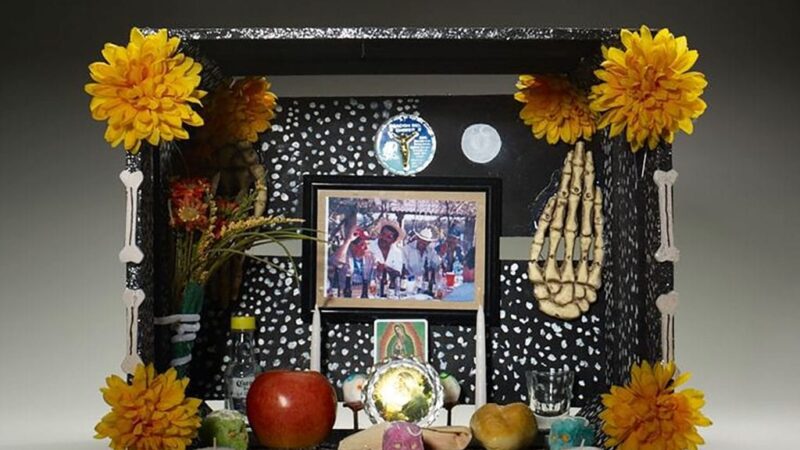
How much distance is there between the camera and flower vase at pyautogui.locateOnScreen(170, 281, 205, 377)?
104 inches

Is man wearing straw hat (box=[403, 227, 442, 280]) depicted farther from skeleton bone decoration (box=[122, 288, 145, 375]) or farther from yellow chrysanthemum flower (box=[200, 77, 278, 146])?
skeleton bone decoration (box=[122, 288, 145, 375])

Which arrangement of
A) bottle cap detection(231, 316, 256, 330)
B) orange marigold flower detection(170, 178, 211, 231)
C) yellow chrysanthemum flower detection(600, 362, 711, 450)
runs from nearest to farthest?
yellow chrysanthemum flower detection(600, 362, 711, 450)
orange marigold flower detection(170, 178, 211, 231)
bottle cap detection(231, 316, 256, 330)

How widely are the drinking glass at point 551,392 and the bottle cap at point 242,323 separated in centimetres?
65

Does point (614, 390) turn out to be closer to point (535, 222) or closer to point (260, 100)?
point (535, 222)

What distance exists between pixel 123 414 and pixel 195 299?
0.45m

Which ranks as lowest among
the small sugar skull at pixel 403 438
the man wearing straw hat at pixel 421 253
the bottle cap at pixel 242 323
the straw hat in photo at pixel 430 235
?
the small sugar skull at pixel 403 438

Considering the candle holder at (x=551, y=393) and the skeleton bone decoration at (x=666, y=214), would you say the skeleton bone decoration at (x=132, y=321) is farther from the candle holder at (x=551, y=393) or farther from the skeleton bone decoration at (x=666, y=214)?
the skeleton bone decoration at (x=666, y=214)

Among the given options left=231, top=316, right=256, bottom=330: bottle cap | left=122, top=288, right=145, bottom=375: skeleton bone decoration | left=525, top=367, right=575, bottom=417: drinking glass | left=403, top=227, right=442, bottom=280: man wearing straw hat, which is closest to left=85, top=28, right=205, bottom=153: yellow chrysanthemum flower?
left=122, top=288, right=145, bottom=375: skeleton bone decoration

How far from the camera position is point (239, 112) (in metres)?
2.83

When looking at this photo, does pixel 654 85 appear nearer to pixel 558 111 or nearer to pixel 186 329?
pixel 558 111

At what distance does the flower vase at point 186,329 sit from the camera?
2641 millimetres

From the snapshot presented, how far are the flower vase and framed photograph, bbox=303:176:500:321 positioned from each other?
27 cm

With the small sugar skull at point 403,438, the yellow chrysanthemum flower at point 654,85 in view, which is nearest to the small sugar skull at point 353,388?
the small sugar skull at point 403,438

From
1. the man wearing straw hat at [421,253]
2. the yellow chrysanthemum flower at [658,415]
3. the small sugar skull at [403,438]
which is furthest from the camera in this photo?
the man wearing straw hat at [421,253]
